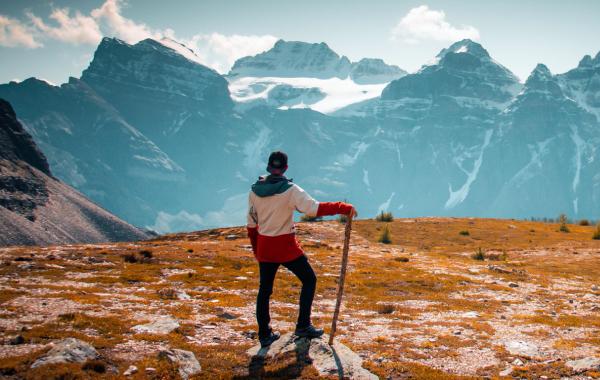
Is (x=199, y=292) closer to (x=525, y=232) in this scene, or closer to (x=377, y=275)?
(x=377, y=275)

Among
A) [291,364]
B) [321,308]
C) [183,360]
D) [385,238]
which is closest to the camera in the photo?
[183,360]

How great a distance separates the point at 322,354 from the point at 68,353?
5.91 metres

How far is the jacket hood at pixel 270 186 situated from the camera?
533 inches

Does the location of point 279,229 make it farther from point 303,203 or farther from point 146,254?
point 146,254

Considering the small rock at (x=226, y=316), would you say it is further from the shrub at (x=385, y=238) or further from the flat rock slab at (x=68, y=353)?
the shrub at (x=385, y=238)

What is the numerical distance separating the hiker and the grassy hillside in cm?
120

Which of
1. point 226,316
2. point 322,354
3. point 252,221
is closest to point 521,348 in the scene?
point 322,354

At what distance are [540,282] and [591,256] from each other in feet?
47.0

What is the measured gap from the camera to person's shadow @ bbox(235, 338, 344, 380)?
1197 cm

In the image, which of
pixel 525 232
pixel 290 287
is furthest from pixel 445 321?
pixel 525 232

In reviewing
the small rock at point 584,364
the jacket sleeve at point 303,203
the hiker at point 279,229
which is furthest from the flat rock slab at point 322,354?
the small rock at point 584,364

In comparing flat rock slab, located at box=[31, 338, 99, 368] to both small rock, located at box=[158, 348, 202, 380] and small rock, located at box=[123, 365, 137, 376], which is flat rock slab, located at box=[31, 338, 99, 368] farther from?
small rock, located at box=[158, 348, 202, 380]

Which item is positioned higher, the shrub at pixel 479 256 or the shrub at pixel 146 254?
the shrub at pixel 479 256

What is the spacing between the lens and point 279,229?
1364cm
